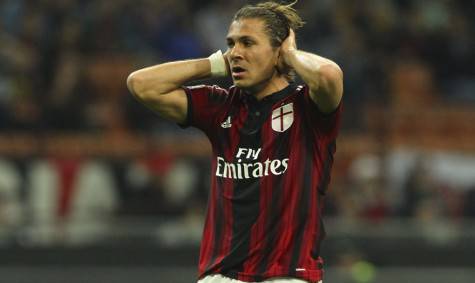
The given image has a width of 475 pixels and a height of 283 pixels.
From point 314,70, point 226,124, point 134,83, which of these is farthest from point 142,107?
point 314,70

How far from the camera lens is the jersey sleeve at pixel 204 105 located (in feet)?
15.9

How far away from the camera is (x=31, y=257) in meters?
10.1

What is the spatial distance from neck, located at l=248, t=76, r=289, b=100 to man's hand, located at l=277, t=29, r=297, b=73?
0.06 m

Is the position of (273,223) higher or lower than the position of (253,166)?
lower

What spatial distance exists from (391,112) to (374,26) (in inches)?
70.5

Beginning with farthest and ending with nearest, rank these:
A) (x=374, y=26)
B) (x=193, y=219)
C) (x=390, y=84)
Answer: (x=374, y=26), (x=390, y=84), (x=193, y=219)

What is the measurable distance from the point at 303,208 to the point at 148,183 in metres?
5.68

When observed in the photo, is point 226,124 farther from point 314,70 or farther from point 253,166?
point 314,70

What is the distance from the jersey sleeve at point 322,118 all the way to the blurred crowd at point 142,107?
541 centimetres

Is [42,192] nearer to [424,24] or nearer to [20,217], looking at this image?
[20,217]

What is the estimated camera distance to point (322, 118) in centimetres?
466

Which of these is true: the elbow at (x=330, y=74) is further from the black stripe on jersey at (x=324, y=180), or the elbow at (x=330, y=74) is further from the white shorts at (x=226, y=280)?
the white shorts at (x=226, y=280)

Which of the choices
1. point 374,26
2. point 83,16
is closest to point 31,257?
point 83,16

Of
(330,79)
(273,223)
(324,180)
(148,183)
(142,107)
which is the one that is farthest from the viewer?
(142,107)
